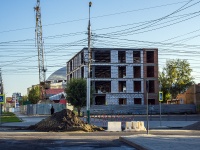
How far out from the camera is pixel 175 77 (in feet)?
373

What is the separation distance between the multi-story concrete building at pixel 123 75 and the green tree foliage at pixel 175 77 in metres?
20.1

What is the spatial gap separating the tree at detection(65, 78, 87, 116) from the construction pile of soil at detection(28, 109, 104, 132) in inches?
1349

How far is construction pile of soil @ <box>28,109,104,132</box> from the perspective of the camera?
98.8 feet

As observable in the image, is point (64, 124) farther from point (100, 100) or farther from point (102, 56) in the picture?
point (102, 56)

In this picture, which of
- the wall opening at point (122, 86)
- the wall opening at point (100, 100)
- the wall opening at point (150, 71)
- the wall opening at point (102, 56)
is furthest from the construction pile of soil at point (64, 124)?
the wall opening at point (150, 71)

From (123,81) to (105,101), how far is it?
249 inches

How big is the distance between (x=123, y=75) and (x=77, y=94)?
97.2ft

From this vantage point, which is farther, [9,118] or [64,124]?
[9,118]

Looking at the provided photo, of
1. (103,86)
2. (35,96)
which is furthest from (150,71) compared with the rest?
(35,96)

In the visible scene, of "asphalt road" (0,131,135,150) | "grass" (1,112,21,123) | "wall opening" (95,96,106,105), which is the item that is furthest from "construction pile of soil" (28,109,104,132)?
"wall opening" (95,96,106,105)

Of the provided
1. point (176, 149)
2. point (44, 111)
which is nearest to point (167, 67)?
point (44, 111)

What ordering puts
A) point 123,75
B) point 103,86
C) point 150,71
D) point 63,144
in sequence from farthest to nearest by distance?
1. point 123,75
2. point 150,71
3. point 103,86
4. point 63,144

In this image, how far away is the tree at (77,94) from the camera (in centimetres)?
6700

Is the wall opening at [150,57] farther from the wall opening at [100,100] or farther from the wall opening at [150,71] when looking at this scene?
→ the wall opening at [100,100]
